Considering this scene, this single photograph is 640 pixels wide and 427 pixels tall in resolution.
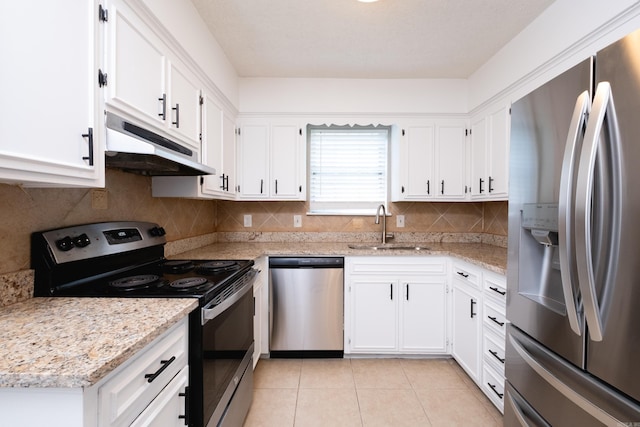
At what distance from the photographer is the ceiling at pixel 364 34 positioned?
1806 millimetres

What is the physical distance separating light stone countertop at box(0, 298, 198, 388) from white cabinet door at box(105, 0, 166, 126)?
761 mm

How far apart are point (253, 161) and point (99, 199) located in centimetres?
142

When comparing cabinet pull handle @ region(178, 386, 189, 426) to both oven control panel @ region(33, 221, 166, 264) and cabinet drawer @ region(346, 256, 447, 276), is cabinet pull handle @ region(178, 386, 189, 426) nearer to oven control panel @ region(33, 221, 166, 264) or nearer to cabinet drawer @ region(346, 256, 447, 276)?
oven control panel @ region(33, 221, 166, 264)

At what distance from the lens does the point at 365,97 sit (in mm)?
2781

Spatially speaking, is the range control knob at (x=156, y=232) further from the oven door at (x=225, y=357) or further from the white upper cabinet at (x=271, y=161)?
the white upper cabinet at (x=271, y=161)

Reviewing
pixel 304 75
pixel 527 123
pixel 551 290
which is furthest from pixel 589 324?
pixel 304 75

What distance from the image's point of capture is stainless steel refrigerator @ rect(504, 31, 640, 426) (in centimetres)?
86

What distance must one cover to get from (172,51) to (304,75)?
1.35 meters

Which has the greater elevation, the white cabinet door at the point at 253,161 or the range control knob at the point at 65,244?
the white cabinet door at the point at 253,161

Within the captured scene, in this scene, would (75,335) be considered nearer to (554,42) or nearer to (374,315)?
(374,315)

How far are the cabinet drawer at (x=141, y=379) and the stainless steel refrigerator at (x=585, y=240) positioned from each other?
134 centimetres

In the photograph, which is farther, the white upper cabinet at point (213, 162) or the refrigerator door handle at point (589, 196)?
the white upper cabinet at point (213, 162)

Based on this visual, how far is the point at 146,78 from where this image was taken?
1378 mm

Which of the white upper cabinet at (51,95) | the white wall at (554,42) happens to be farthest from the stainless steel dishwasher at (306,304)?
the white wall at (554,42)
